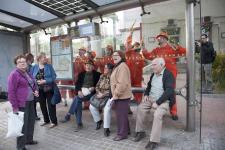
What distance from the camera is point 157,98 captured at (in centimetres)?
470

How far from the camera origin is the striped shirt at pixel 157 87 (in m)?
4.69

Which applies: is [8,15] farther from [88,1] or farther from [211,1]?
[211,1]

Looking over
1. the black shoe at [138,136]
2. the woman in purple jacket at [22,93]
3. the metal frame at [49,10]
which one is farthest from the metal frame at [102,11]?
the black shoe at [138,136]

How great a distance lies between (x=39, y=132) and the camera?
566cm

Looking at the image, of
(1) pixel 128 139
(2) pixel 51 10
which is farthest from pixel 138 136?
(2) pixel 51 10

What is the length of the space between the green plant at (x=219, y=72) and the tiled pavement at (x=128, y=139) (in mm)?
2463

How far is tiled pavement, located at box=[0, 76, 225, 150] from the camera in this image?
14.7ft

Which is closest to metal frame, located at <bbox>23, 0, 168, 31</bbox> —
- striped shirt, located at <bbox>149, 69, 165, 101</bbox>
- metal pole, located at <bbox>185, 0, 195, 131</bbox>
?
metal pole, located at <bbox>185, 0, 195, 131</bbox>

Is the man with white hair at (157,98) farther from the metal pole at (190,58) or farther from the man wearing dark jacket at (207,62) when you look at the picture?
the man wearing dark jacket at (207,62)

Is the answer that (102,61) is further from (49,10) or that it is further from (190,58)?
(190,58)

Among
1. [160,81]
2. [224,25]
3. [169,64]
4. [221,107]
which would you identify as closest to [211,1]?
[224,25]

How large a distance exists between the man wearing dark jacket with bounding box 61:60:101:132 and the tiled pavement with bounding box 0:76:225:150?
341mm

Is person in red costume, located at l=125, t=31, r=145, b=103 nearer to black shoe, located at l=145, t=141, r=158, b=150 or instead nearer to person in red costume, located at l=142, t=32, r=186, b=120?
person in red costume, located at l=142, t=32, r=186, b=120

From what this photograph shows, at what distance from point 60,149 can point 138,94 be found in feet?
7.26
